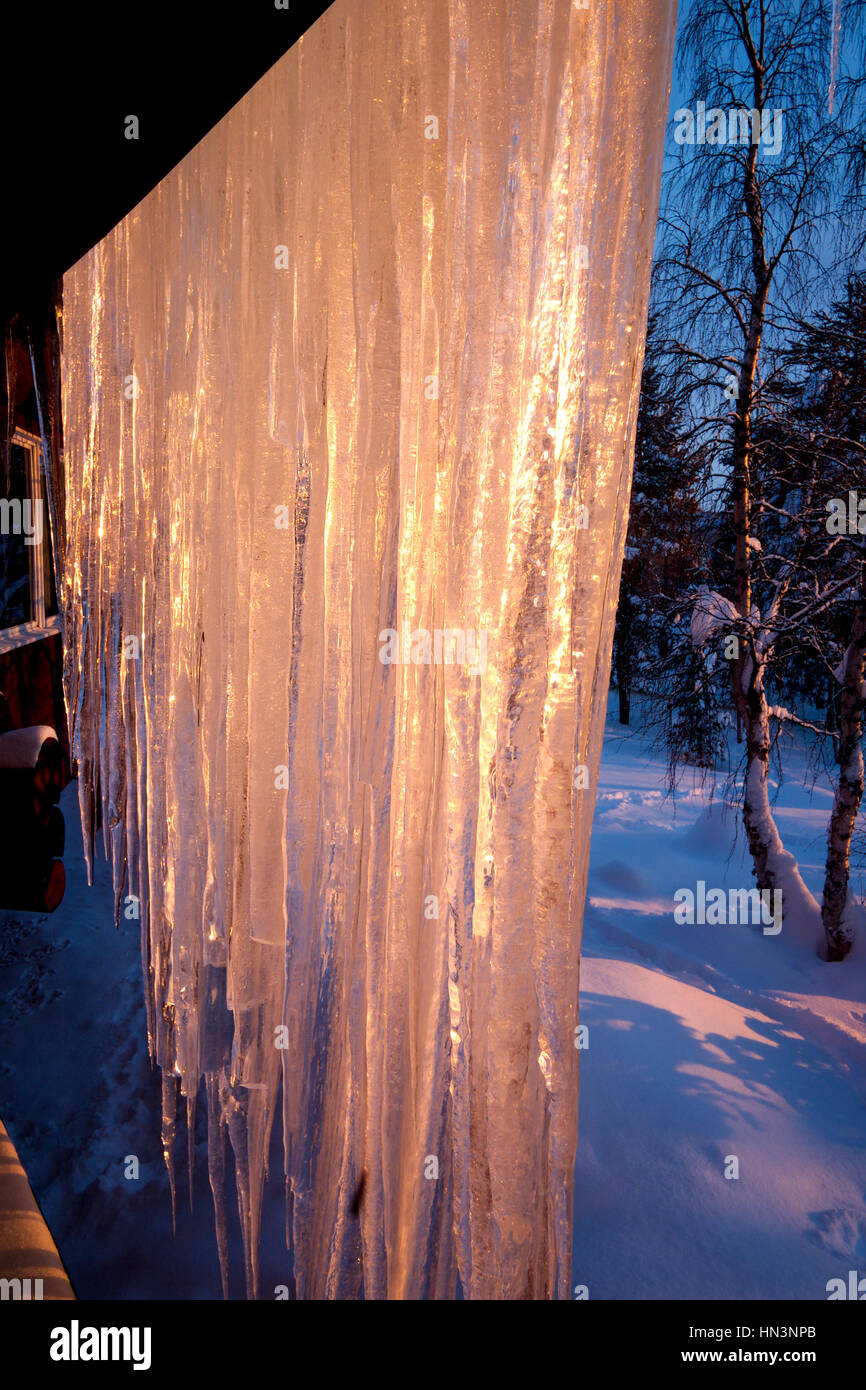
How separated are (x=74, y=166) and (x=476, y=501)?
0.79 metres

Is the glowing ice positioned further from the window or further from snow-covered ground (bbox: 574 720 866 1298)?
the window

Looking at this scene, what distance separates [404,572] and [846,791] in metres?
5.18

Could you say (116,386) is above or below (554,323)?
above

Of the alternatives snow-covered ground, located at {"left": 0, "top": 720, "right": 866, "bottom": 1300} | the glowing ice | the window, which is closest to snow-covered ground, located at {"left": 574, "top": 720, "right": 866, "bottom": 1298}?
snow-covered ground, located at {"left": 0, "top": 720, "right": 866, "bottom": 1300}

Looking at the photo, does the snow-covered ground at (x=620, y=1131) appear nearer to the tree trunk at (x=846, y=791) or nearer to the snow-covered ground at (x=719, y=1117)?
the snow-covered ground at (x=719, y=1117)

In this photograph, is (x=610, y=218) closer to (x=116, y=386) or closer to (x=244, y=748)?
(x=244, y=748)

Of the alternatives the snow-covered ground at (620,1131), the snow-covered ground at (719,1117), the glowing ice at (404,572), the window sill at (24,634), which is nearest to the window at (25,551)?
the window sill at (24,634)

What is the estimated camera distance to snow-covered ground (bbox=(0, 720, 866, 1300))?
2.09 m

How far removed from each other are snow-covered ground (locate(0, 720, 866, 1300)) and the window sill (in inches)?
61.4

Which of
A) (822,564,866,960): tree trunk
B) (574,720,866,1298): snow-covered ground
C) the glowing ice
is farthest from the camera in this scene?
(822,564,866,960): tree trunk

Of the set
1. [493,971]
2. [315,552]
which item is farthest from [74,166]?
[493,971]

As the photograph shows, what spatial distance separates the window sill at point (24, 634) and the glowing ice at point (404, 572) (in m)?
3.33

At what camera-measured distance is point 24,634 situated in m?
4.48
